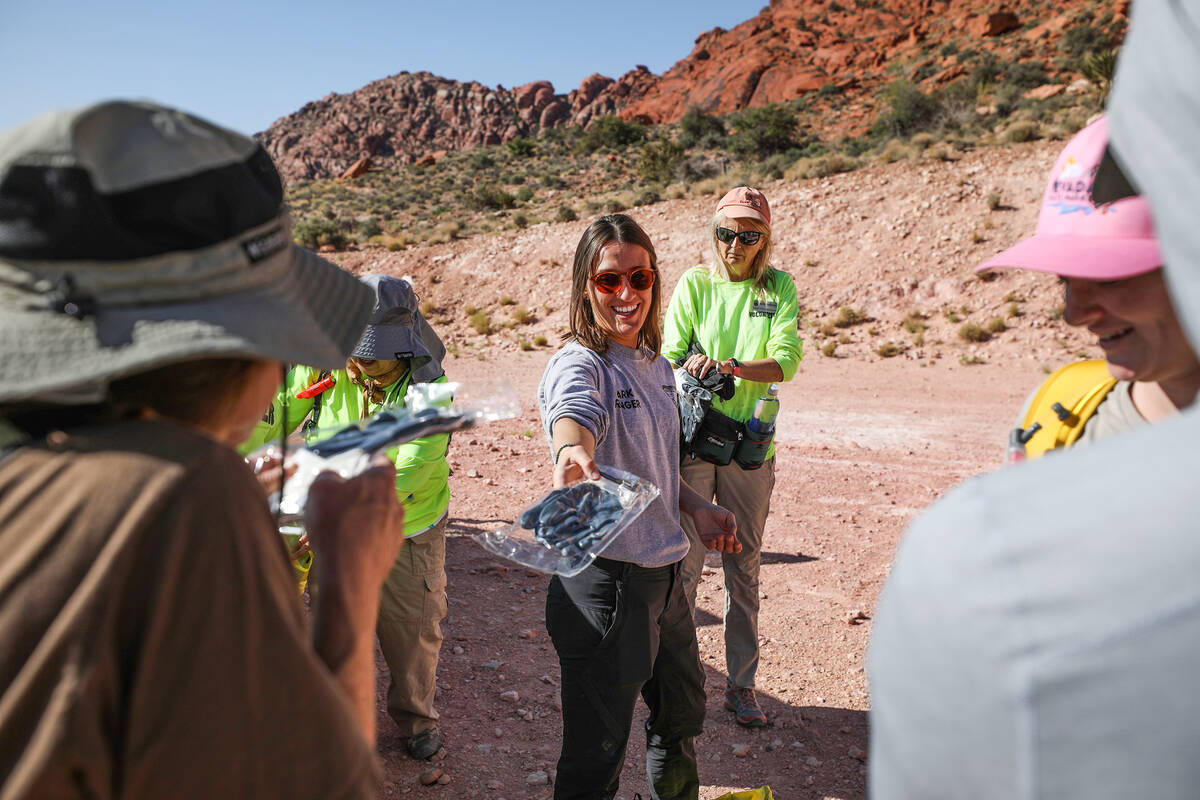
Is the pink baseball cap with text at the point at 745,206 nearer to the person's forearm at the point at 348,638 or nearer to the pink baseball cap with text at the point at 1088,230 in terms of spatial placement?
the pink baseball cap with text at the point at 1088,230

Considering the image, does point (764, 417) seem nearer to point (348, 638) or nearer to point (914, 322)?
point (348, 638)

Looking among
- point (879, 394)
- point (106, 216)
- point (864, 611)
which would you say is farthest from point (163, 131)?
point (879, 394)

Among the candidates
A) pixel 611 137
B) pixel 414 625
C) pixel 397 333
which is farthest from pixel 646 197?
pixel 414 625

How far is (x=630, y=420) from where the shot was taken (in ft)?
8.53

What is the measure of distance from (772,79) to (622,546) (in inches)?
2293

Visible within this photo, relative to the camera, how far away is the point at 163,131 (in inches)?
37.1

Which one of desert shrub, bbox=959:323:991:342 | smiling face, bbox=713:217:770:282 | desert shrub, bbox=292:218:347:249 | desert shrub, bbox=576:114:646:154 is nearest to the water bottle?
smiling face, bbox=713:217:770:282

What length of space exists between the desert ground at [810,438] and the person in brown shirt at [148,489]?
71 centimetres

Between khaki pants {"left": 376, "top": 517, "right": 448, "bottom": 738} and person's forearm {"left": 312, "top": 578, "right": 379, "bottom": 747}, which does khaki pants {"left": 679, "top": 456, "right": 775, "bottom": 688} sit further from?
person's forearm {"left": 312, "top": 578, "right": 379, "bottom": 747}

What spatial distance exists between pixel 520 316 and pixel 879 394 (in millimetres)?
8950

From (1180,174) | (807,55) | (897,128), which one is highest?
(807,55)

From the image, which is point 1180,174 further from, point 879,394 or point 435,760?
point 879,394

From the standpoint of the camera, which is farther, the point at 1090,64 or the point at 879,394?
the point at 1090,64

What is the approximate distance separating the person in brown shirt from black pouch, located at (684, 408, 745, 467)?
8.96 ft
